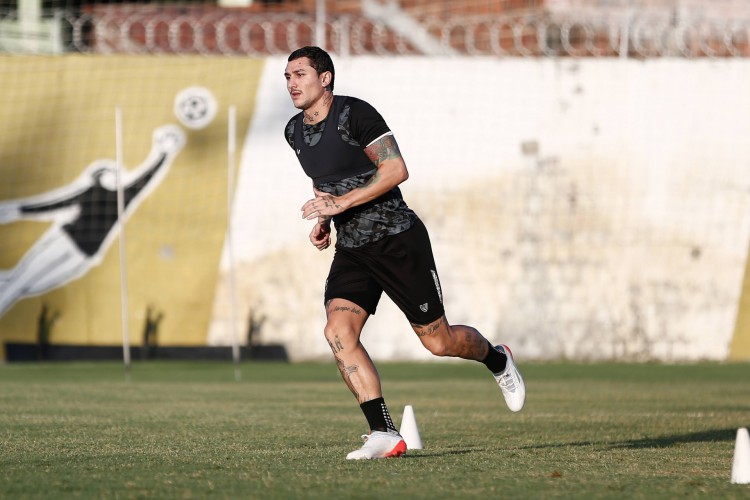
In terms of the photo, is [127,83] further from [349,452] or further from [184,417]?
[349,452]

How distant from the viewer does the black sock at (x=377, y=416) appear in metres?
7.20

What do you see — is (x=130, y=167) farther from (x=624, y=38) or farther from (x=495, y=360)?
(x=495, y=360)

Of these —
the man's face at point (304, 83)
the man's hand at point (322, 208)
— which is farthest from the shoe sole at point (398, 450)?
the man's face at point (304, 83)

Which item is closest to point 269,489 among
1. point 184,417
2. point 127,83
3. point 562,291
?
point 184,417

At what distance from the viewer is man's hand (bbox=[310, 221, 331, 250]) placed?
24.7 ft

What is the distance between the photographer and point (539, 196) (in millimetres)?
20656

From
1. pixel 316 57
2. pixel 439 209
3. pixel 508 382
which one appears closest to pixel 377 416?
pixel 508 382

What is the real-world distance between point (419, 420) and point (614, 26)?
1409 cm

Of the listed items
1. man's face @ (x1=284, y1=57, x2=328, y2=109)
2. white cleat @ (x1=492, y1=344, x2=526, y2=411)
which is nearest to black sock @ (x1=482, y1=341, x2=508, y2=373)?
white cleat @ (x1=492, y1=344, x2=526, y2=411)

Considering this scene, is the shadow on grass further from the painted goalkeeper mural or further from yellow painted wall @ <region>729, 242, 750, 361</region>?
the painted goalkeeper mural

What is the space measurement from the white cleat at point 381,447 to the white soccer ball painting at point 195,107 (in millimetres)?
14756

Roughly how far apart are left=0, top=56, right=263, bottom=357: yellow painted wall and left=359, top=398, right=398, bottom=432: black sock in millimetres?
13375

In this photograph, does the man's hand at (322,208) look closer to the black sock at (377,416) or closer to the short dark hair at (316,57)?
the short dark hair at (316,57)

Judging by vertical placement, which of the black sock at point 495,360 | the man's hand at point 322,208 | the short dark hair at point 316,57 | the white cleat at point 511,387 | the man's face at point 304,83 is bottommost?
the white cleat at point 511,387
